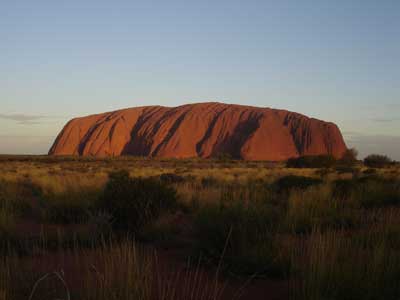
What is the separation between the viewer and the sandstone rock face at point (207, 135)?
80312 millimetres

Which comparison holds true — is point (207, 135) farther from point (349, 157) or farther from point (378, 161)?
point (378, 161)

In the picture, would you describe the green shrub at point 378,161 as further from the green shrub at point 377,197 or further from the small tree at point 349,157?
the green shrub at point 377,197

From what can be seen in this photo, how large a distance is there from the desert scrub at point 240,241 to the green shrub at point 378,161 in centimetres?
3729

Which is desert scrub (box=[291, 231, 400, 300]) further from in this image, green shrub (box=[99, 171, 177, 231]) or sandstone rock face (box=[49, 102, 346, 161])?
sandstone rock face (box=[49, 102, 346, 161])

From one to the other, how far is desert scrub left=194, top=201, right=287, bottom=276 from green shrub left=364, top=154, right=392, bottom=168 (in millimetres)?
37294

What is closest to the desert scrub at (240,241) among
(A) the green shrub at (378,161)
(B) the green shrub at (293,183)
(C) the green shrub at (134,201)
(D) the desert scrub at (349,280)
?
(D) the desert scrub at (349,280)

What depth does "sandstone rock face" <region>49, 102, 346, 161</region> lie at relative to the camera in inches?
3162

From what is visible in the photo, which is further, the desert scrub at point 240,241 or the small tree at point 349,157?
the small tree at point 349,157

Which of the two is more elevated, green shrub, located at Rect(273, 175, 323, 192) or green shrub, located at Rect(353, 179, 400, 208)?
green shrub, located at Rect(273, 175, 323, 192)

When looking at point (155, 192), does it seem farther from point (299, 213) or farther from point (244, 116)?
point (244, 116)

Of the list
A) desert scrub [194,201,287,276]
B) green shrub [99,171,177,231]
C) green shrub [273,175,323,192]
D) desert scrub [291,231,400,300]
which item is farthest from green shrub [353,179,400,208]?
desert scrub [291,231,400,300]

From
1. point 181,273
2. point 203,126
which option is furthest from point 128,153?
point 181,273

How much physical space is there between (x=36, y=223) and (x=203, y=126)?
80.0 m

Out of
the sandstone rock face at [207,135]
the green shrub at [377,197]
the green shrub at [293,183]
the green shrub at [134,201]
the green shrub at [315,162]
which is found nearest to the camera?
the green shrub at [134,201]
